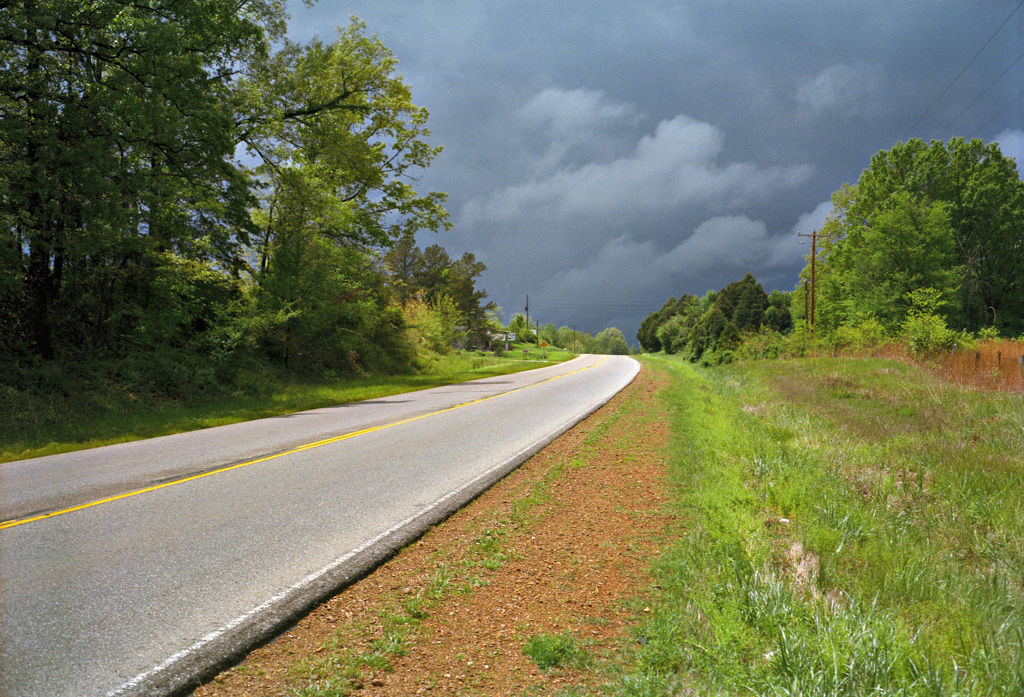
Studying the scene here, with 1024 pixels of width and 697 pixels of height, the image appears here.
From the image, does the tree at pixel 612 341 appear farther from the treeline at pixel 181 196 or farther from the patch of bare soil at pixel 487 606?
the patch of bare soil at pixel 487 606

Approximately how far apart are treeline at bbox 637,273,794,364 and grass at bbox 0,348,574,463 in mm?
33858

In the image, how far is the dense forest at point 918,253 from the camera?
41062mm

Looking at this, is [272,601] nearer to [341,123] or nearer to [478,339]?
[341,123]

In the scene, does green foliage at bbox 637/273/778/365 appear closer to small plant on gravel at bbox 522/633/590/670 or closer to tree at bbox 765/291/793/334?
tree at bbox 765/291/793/334

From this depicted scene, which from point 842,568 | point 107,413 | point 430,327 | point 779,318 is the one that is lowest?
point 842,568

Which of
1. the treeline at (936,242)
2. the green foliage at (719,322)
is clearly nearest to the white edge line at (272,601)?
the green foliage at (719,322)

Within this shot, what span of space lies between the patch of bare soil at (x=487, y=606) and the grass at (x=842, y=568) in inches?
12.7

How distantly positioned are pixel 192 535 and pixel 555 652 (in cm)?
368

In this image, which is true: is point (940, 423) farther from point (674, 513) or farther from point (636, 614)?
point (636, 614)

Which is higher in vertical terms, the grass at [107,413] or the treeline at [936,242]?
the treeline at [936,242]

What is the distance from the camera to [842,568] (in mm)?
4488

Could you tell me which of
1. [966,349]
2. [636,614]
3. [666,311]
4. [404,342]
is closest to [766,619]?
[636,614]

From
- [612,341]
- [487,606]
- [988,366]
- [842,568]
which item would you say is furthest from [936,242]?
[612,341]

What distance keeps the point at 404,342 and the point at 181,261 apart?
1408cm
